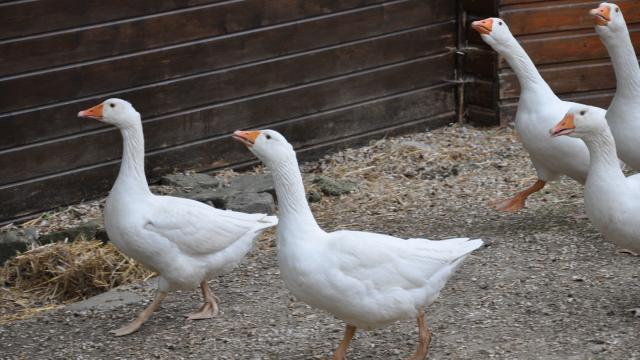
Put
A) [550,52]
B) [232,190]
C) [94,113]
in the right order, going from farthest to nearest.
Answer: [550,52], [232,190], [94,113]

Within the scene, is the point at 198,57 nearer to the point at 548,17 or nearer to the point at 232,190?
the point at 232,190

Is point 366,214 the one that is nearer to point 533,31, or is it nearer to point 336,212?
point 336,212

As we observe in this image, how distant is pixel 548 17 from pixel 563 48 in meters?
0.31

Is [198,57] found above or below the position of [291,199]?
above

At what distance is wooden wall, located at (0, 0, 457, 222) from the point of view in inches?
282

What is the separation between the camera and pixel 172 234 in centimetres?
547

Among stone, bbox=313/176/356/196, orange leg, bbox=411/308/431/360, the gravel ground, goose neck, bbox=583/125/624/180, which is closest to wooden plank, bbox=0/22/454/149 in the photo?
stone, bbox=313/176/356/196

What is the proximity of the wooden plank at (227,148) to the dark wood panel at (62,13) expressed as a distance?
102 centimetres

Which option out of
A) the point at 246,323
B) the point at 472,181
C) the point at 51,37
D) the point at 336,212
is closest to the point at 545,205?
the point at 472,181

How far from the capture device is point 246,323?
218 inches

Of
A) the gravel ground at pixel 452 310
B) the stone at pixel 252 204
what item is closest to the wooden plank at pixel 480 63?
the gravel ground at pixel 452 310

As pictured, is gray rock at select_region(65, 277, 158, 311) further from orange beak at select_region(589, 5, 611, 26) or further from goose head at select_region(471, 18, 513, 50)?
orange beak at select_region(589, 5, 611, 26)

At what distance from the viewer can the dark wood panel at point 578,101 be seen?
902 cm

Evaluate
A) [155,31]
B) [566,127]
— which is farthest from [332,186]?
[566,127]
